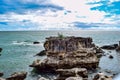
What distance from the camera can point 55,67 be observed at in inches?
2259

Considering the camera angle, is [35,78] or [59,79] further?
[35,78]

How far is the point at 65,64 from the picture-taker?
5772 centimetres

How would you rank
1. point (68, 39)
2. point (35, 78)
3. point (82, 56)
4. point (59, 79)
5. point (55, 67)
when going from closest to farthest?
1. point (59, 79)
2. point (35, 78)
3. point (55, 67)
4. point (82, 56)
5. point (68, 39)

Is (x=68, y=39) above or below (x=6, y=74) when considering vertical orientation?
above

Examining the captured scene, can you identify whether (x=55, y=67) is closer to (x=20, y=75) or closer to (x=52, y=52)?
(x=20, y=75)

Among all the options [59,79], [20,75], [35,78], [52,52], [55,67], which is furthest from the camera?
[52,52]

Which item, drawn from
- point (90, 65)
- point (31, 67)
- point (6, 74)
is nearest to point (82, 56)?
point (90, 65)

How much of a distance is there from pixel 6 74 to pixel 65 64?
12875 millimetres

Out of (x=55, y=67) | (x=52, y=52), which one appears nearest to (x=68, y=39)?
(x=52, y=52)

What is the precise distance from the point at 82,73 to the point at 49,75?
8991 millimetres

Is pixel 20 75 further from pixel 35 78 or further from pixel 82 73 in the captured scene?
pixel 82 73

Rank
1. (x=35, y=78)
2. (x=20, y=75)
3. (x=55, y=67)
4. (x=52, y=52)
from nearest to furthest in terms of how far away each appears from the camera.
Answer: (x=20, y=75) → (x=35, y=78) → (x=55, y=67) → (x=52, y=52)

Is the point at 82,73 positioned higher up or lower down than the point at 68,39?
lower down

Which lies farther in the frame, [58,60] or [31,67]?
[31,67]
